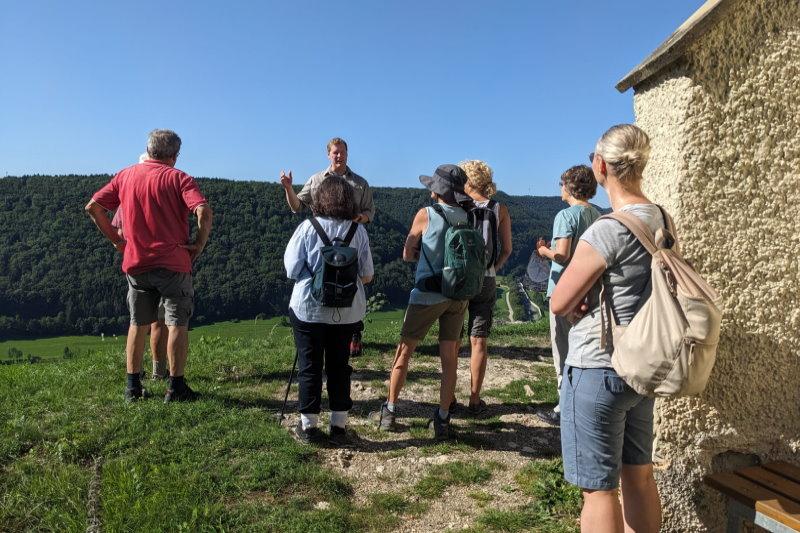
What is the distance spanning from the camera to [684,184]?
2453mm

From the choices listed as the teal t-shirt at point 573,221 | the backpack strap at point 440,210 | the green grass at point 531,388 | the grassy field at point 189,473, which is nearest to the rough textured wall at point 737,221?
the grassy field at point 189,473

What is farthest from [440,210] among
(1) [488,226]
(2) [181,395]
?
(2) [181,395]

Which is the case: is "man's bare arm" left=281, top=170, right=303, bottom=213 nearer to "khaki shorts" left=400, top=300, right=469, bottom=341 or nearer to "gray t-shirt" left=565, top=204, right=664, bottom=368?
"khaki shorts" left=400, top=300, right=469, bottom=341

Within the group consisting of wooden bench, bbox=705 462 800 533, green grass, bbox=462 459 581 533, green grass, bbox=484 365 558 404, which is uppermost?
wooden bench, bbox=705 462 800 533

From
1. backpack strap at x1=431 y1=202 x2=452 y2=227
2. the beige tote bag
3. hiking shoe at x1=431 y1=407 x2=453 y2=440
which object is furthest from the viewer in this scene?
hiking shoe at x1=431 y1=407 x2=453 y2=440

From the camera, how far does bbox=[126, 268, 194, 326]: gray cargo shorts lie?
4316mm

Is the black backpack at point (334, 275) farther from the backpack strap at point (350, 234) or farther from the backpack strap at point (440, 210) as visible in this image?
the backpack strap at point (440, 210)

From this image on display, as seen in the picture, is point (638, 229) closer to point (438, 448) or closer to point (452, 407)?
point (438, 448)

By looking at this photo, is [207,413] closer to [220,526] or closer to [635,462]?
[220,526]

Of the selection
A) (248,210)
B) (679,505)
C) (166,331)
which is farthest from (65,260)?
(679,505)

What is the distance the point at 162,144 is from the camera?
14.1 ft

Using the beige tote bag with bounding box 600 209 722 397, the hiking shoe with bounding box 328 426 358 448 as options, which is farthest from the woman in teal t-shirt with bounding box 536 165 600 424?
the beige tote bag with bounding box 600 209 722 397

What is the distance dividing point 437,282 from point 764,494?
2.07 metres

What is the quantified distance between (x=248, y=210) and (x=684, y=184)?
5736cm
